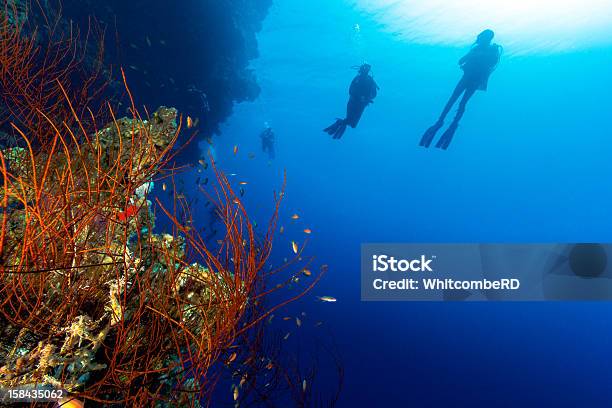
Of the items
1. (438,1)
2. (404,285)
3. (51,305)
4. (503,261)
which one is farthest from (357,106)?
(503,261)

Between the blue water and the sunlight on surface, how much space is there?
1426 millimetres

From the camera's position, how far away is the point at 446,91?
115 ft

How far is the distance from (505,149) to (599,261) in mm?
35851

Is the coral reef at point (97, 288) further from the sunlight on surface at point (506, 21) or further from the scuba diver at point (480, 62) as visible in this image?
the sunlight on surface at point (506, 21)

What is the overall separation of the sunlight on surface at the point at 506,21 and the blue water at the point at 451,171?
4.68ft

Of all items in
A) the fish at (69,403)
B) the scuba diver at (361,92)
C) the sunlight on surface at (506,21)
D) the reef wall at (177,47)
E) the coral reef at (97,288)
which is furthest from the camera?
the sunlight on surface at (506,21)

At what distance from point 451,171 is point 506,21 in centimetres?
4262

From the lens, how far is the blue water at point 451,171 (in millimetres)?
26469

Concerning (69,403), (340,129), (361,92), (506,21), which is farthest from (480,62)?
(506,21)

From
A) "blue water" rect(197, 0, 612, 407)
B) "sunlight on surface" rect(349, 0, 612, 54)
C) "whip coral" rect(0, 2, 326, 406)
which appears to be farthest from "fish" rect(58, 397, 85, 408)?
"sunlight on surface" rect(349, 0, 612, 54)

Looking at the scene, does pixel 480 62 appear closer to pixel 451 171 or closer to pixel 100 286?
pixel 100 286

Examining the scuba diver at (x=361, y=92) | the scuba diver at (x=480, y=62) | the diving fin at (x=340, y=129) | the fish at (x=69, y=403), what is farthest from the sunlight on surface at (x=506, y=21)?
the fish at (x=69, y=403)

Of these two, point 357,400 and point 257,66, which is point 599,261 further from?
point 257,66

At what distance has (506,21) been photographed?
2572 centimetres
